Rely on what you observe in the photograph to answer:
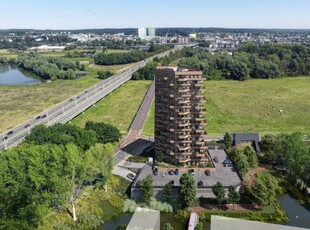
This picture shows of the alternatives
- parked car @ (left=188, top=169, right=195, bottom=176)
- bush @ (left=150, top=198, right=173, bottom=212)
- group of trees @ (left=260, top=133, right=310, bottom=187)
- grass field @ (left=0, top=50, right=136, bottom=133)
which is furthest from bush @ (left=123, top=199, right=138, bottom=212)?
grass field @ (left=0, top=50, right=136, bottom=133)

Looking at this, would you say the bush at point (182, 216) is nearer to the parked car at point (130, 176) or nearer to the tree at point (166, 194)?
the tree at point (166, 194)

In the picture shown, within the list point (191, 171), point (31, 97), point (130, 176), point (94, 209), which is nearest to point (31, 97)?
point (31, 97)

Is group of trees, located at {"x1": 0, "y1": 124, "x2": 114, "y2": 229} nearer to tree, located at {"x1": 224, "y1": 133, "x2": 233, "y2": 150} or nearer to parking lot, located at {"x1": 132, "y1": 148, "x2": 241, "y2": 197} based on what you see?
parking lot, located at {"x1": 132, "y1": 148, "x2": 241, "y2": 197}

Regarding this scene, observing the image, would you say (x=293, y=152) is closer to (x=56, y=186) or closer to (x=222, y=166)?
(x=222, y=166)

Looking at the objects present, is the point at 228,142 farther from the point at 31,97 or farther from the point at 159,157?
the point at 31,97

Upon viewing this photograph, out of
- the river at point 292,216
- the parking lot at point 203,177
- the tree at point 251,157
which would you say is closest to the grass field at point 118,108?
the parking lot at point 203,177

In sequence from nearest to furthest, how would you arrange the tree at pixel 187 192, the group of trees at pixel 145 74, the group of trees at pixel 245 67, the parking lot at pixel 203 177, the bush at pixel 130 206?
the tree at pixel 187 192 < the bush at pixel 130 206 < the parking lot at pixel 203 177 < the group of trees at pixel 245 67 < the group of trees at pixel 145 74
